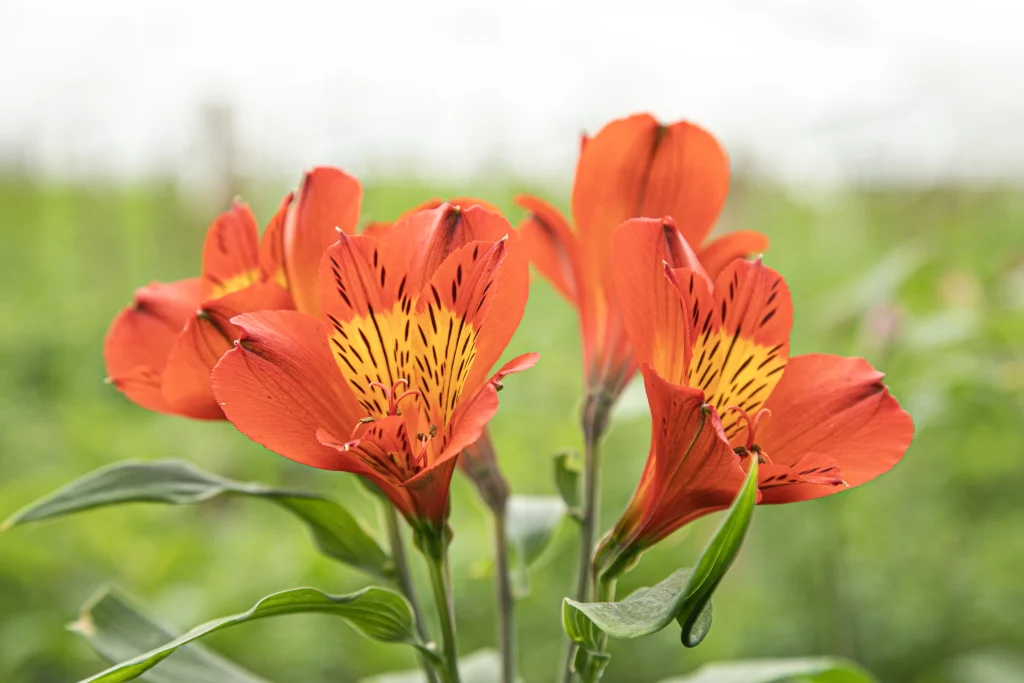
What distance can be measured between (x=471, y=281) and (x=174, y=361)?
0.14 m

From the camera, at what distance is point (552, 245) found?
1.55 feet

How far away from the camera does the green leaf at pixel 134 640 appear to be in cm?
45

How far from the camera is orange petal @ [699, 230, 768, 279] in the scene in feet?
1.43

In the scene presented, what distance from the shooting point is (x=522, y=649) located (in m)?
1.14

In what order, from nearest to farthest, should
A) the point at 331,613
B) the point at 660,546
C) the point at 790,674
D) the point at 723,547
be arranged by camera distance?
1. the point at 723,547
2. the point at 331,613
3. the point at 790,674
4. the point at 660,546

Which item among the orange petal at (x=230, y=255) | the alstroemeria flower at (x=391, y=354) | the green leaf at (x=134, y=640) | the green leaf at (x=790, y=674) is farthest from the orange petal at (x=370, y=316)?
the green leaf at (x=790, y=674)

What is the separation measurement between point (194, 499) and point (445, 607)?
0.48 ft

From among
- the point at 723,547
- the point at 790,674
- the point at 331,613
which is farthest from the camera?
the point at 790,674

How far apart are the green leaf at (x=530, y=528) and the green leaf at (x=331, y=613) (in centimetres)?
11

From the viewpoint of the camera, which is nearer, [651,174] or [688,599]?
[688,599]

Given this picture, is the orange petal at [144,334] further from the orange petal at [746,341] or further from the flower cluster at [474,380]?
the orange petal at [746,341]

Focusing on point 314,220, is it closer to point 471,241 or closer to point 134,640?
point 471,241

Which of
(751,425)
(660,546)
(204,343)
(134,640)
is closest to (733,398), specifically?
(751,425)

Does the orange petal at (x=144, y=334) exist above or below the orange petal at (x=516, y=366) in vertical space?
below
